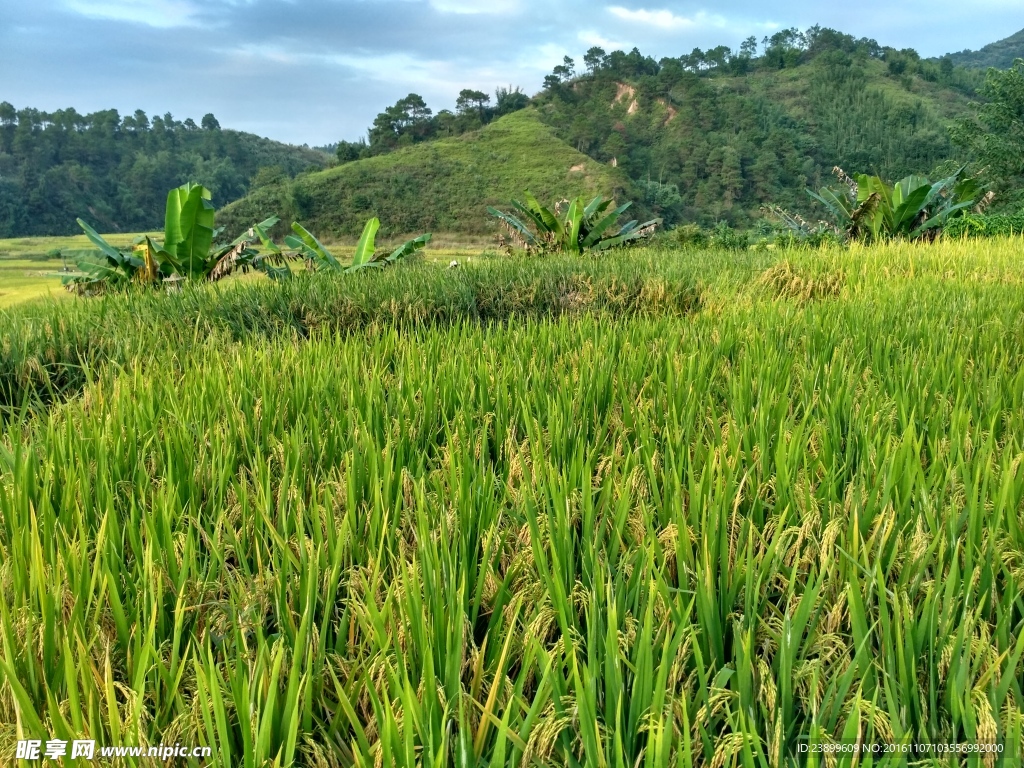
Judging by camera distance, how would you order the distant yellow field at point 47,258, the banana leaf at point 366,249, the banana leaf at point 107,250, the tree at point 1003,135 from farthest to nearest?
the tree at point 1003,135 → the banana leaf at point 366,249 → the distant yellow field at point 47,258 → the banana leaf at point 107,250

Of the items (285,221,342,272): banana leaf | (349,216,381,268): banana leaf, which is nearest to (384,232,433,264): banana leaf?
(349,216,381,268): banana leaf

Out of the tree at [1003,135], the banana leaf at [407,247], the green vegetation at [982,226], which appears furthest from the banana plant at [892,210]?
the tree at [1003,135]

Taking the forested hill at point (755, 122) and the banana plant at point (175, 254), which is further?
the forested hill at point (755, 122)

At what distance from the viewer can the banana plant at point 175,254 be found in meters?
5.77

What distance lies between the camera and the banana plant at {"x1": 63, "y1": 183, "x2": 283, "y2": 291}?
5.77m

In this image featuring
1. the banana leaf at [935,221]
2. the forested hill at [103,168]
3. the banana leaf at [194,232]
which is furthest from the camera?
the forested hill at [103,168]

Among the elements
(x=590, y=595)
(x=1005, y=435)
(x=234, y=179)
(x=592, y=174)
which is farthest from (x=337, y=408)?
(x=234, y=179)

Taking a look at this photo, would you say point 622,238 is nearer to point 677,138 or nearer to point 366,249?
point 366,249

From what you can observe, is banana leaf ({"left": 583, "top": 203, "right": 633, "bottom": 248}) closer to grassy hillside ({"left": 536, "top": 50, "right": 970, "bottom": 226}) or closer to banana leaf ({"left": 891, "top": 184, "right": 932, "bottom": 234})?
banana leaf ({"left": 891, "top": 184, "right": 932, "bottom": 234})

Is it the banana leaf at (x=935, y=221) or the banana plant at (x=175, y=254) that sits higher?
the banana leaf at (x=935, y=221)

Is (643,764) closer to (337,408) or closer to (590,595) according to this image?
(590,595)

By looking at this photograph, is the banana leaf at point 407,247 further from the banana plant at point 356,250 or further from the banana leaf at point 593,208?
the banana leaf at point 593,208

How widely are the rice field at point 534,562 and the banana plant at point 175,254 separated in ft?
13.2

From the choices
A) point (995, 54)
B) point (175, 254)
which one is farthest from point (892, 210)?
point (995, 54)
